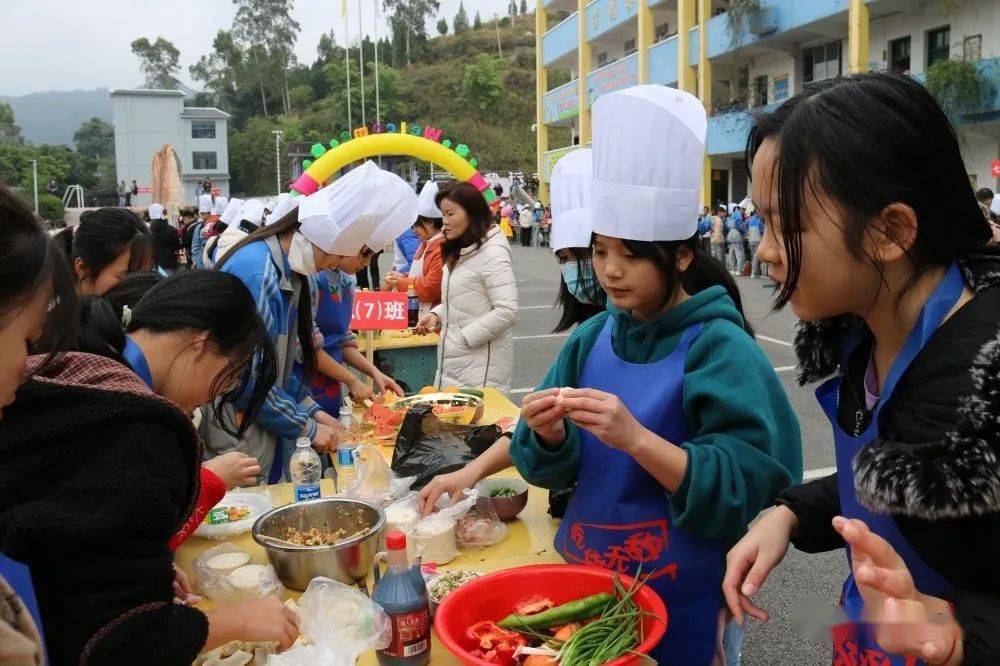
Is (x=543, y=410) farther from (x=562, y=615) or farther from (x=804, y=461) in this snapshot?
(x=804, y=461)

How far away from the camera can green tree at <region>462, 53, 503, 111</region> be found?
65.7 meters

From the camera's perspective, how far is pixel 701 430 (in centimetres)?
171

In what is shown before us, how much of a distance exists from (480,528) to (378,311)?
104 inches

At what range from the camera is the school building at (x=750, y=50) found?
17.0 metres

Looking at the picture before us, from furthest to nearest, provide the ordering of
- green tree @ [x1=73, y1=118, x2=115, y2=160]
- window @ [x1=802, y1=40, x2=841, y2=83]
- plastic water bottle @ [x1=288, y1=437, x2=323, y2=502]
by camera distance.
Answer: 1. green tree @ [x1=73, y1=118, x2=115, y2=160]
2. window @ [x1=802, y1=40, x2=841, y2=83]
3. plastic water bottle @ [x1=288, y1=437, x2=323, y2=502]

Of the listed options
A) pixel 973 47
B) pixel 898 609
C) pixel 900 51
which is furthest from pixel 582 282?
pixel 900 51

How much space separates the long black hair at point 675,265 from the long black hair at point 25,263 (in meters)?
1.24

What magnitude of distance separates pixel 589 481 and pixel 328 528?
2.62 ft

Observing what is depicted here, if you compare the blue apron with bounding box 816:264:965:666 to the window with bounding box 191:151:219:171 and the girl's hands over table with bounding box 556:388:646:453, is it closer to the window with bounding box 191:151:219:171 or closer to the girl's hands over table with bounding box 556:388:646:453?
the girl's hands over table with bounding box 556:388:646:453

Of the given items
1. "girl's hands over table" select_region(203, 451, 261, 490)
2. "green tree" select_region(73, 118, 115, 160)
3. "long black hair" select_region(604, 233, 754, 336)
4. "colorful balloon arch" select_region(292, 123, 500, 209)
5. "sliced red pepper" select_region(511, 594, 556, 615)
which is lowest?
"sliced red pepper" select_region(511, 594, 556, 615)

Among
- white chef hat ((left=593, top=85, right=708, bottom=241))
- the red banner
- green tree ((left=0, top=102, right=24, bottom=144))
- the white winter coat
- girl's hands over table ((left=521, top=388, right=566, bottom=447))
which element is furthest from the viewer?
green tree ((left=0, top=102, right=24, bottom=144))

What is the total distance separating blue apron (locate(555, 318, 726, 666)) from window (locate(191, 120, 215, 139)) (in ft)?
209

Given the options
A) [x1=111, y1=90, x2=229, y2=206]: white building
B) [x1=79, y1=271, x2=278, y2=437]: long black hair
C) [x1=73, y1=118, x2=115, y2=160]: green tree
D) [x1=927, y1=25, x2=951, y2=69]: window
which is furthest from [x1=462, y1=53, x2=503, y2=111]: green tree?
[x1=79, y1=271, x2=278, y2=437]: long black hair

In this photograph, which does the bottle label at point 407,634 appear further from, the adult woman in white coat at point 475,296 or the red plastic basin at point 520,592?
the adult woman in white coat at point 475,296
